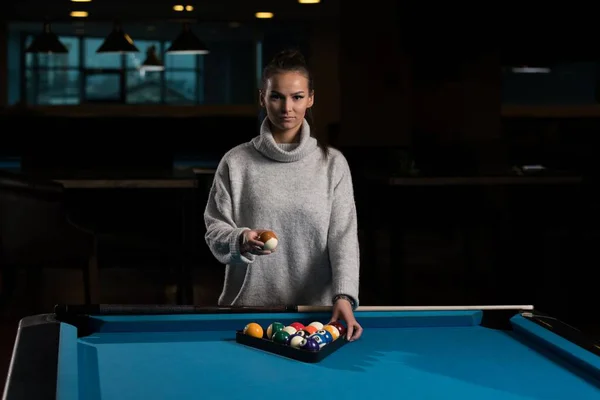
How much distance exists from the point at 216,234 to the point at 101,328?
35 cm

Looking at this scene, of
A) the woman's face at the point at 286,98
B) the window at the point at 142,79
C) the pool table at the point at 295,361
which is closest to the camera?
the pool table at the point at 295,361

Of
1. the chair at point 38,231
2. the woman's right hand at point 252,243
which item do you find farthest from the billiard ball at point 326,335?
the chair at point 38,231

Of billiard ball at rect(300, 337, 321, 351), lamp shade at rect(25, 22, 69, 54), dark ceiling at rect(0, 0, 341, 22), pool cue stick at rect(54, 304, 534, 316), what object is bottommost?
billiard ball at rect(300, 337, 321, 351)

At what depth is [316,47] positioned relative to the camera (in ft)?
18.0

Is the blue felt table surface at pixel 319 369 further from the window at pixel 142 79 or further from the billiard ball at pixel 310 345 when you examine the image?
the window at pixel 142 79

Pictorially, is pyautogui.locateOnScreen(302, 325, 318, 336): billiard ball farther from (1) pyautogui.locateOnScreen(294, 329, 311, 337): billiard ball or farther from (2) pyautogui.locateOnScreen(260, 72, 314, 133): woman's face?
(2) pyautogui.locateOnScreen(260, 72, 314, 133): woman's face

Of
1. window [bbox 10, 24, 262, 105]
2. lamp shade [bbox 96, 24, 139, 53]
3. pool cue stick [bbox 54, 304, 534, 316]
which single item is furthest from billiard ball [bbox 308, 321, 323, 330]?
lamp shade [bbox 96, 24, 139, 53]

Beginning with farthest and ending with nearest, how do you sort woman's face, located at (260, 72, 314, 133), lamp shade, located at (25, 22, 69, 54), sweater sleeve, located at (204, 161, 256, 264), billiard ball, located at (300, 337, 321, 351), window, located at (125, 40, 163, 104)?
window, located at (125, 40, 163, 104), lamp shade, located at (25, 22, 69, 54), woman's face, located at (260, 72, 314, 133), sweater sleeve, located at (204, 161, 256, 264), billiard ball, located at (300, 337, 321, 351)

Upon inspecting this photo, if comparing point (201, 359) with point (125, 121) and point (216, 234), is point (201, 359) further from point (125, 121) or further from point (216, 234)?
point (125, 121)

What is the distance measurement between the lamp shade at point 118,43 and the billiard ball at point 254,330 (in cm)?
373

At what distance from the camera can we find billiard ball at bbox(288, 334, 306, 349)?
187 cm

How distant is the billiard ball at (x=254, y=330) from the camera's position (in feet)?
6.49

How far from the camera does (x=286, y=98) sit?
7.59 feet

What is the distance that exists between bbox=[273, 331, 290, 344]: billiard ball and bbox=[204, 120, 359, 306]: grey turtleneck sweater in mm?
420
